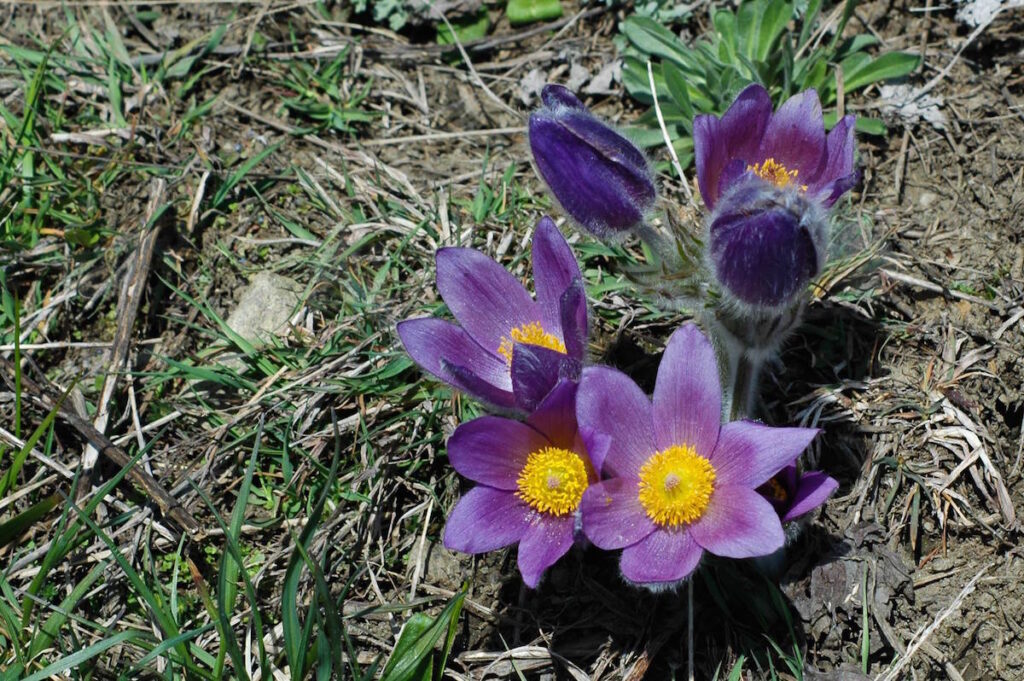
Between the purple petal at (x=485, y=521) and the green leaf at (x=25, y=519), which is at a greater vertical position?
the purple petal at (x=485, y=521)

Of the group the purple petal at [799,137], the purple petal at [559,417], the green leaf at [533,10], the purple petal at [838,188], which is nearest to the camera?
the purple petal at [559,417]

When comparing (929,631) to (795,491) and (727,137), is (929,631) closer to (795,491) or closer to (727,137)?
(795,491)

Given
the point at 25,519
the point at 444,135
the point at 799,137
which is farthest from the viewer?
the point at 444,135

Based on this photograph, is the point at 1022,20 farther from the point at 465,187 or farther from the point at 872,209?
the point at 465,187

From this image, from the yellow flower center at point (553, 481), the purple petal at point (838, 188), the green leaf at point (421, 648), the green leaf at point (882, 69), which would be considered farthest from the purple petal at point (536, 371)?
the green leaf at point (882, 69)

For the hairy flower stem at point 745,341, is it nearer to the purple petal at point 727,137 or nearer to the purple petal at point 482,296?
the purple petal at point 727,137

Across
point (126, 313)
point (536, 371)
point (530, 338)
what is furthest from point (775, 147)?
point (126, 313)

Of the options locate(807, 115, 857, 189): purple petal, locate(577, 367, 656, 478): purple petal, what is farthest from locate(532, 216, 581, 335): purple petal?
locate(807, 115, 857, 189): purple petal

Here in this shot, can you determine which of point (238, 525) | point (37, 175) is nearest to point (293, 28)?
point (37, 175)
